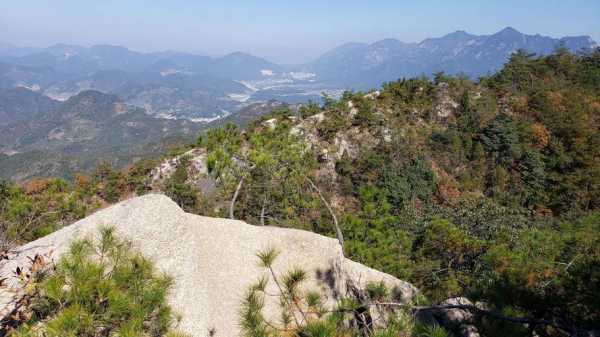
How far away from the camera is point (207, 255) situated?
594cm

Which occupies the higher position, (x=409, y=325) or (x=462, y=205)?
(x=409, y=325)

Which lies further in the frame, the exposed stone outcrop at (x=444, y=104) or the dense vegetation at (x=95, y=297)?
the exposed stone outcrop at (x=444, y=104)

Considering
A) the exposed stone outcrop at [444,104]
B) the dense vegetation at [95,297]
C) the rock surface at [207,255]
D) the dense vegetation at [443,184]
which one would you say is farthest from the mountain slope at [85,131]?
the dense vegetation at [95,297]

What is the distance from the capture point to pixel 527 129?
2712cm

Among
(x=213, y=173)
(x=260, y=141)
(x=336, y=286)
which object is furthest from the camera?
(x=260, y=141)

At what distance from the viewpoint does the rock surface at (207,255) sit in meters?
5.00

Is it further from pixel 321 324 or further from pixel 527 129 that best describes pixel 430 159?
pixel 321 324

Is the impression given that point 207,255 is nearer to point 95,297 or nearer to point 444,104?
point 95,297

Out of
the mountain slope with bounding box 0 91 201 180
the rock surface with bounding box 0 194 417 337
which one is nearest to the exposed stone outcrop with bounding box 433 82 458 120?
the rock surface with bounding box 0 194 417 337

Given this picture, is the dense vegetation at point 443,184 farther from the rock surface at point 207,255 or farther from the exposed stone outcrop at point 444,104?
the rock surface at point 207,255

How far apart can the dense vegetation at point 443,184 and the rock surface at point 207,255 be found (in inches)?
56.2

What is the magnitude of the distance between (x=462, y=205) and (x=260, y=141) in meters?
17.3

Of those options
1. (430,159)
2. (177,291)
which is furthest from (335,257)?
(430,159)

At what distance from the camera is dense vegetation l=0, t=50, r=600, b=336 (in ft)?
27.0
